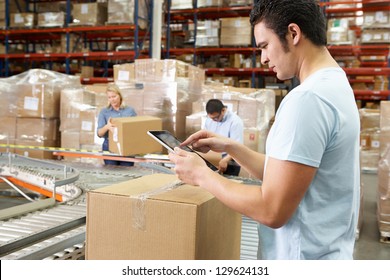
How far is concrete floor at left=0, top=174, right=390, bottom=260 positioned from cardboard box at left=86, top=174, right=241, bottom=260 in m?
3.11

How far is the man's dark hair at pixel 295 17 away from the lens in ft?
3.52

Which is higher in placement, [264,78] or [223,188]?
[264,78]

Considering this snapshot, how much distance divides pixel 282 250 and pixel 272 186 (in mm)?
264

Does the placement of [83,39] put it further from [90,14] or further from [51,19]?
[90,14]

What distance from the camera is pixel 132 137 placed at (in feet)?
14.4

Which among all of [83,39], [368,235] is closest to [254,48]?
[83,39]

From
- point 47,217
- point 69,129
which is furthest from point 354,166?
point 69,129

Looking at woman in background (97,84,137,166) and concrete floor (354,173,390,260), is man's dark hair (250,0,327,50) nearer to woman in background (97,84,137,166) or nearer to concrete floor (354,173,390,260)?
concrete floor (354,173,390,260)

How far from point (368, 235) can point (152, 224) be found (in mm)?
4021

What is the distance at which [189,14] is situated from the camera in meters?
10.6

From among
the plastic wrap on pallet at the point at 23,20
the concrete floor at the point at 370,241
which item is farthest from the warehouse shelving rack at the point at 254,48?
the concrete floor at the point at 370,241

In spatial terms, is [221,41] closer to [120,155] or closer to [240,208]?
[120,155]

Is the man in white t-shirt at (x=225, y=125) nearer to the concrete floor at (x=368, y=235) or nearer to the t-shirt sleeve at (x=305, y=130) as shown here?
the concrete floor at (x=368, y=235)

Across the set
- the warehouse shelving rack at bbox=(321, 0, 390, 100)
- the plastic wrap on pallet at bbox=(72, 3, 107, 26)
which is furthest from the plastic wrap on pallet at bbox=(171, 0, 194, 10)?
the warehouse shelving rack at bbox=(321, 0, 390, 100)
